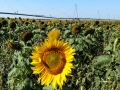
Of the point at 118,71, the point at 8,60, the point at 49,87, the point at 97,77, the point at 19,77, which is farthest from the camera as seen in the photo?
the point at 8,60

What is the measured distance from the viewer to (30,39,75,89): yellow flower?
164 centimetres

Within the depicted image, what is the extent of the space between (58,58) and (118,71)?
1.43 meters

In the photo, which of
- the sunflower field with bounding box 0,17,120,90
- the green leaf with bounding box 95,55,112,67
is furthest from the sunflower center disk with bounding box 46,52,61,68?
the green leaf with bounding box 95,55,112,67

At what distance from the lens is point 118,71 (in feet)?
9.70

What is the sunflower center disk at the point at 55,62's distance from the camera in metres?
1.65

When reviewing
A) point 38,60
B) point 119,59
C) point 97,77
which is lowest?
point 97,77

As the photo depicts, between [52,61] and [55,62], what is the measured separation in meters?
0.02

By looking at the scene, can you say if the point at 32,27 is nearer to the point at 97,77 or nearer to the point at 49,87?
the point at 97,77

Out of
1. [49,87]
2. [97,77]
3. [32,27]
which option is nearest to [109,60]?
[97,77]

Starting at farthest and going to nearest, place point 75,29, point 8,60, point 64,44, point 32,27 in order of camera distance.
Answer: point 32,27, point 75,29, point 8,60, point 64,44

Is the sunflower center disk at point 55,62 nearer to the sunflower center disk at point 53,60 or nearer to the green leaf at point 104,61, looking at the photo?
the sunflower center disk at point 53,60

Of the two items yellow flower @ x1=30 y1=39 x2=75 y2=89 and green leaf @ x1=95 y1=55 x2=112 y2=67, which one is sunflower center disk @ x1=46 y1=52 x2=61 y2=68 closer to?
yellow flower @ x1=30 y1=39 x2=75 y2=89

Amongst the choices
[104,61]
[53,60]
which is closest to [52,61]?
[53,60]

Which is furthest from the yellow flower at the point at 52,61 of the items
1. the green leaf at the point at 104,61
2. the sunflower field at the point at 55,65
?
the green leaf at the point at 104,61
